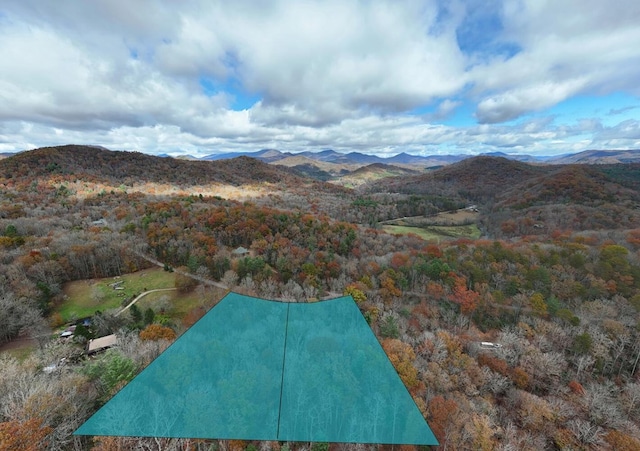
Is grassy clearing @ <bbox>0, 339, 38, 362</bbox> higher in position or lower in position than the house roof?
lower

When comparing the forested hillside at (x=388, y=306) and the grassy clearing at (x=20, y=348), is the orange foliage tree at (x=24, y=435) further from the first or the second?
the grassy clearing at (x=20, y=348)

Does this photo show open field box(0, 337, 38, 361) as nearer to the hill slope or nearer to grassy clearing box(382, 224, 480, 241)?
grassy clearing box(382, 224, 480, 241)

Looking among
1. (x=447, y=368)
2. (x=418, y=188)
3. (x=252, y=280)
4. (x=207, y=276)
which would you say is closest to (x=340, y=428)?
(x=447, y=368)

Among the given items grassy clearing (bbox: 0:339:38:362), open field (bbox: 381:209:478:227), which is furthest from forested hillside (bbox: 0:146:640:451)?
open field (bbox: 381:209:478:227)

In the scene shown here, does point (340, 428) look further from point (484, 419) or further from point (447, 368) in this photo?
point (447, 368)
